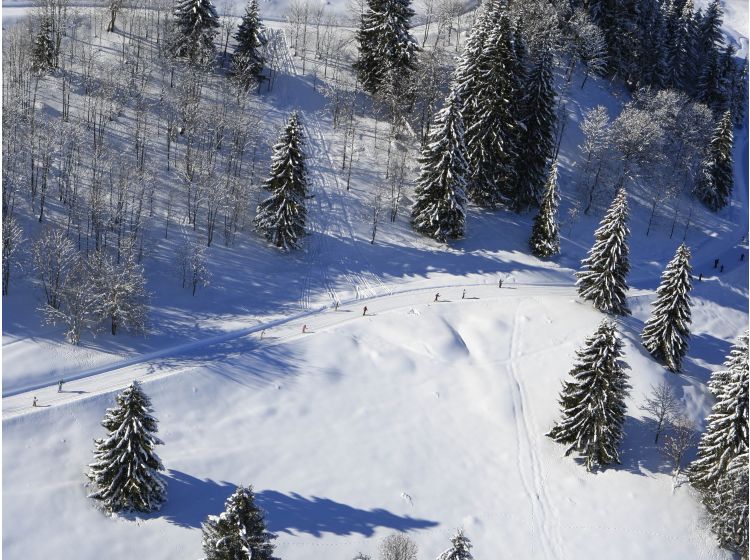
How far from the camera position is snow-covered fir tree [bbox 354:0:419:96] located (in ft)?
250

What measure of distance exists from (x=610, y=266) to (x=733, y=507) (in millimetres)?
21277

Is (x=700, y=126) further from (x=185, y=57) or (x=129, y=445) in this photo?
(x=129, y=445)

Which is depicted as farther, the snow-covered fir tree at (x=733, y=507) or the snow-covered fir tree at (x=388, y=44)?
the snow-covered fir tree at (x=388, y=44)

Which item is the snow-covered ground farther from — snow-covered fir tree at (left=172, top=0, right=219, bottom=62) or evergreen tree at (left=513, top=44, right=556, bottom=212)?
snow-covered fir tree at (left=172, top=0, right=219, bottom=62)

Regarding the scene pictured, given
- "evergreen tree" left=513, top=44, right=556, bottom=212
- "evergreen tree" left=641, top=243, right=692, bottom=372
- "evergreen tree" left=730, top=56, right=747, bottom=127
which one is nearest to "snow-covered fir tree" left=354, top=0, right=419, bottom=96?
"evergreen tree" left=513, top=44, right=556, bottom=212

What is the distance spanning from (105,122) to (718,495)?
55034 millimetres

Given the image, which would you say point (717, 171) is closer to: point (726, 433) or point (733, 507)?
point (726, 433)

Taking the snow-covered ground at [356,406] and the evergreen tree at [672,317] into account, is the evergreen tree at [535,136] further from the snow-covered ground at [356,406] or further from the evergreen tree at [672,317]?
the evergreen tree at [672,317]

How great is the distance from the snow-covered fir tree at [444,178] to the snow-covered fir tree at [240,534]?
37.2 metres

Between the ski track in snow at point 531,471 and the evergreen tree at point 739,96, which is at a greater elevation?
Result: the evergreen tree at point 739,96

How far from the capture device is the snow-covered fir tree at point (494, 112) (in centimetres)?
6881

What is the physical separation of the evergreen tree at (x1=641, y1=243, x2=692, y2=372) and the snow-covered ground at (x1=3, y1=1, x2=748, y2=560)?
161cm

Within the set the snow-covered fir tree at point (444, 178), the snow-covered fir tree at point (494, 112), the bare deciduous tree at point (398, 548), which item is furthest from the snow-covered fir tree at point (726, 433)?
the snow-covered fir tree at point (494, 112)

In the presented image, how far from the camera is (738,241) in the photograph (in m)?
82.3
